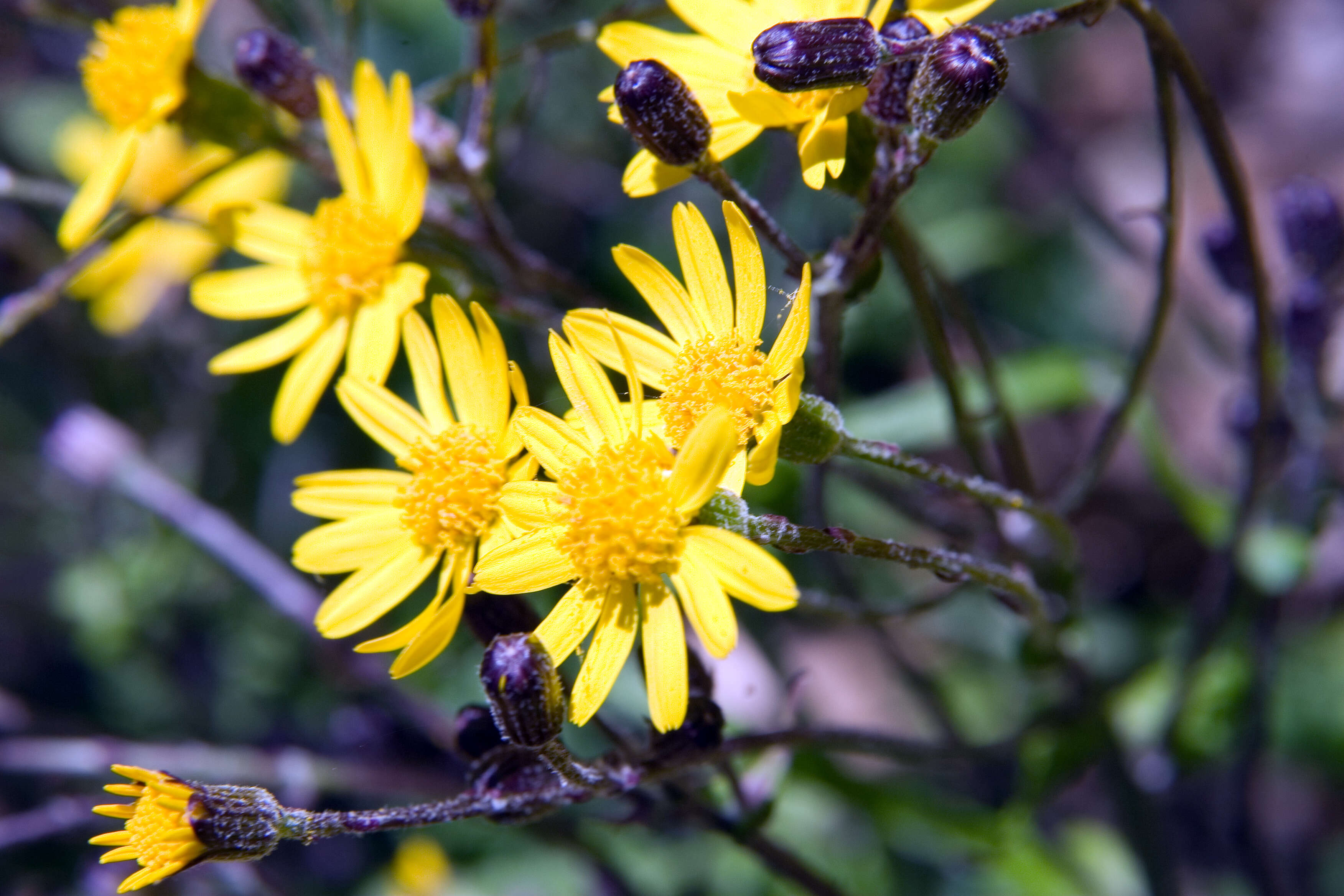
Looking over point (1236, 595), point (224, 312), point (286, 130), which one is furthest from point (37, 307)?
point (1236, 595)

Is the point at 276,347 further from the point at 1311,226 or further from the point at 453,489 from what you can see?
the point at 1311,226

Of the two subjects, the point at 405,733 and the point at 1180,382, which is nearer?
the point at 405,733

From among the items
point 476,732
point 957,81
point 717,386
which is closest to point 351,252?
point 717,386

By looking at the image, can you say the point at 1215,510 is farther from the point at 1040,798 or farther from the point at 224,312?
the point at 224,312

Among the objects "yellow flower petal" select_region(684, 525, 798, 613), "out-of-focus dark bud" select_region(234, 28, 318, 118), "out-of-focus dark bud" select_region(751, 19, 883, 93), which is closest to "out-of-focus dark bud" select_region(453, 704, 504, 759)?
"yellow flower petal" select_region(684, 525, 798, 613)

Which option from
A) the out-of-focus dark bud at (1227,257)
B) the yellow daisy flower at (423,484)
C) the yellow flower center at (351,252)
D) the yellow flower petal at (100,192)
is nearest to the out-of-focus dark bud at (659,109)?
the yellow daisy flower at (423,484)

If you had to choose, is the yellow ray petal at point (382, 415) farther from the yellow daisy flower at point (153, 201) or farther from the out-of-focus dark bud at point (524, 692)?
the yellow daisy flower at point (153, 201)

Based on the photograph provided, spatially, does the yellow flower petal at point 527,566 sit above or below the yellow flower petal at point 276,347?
below
